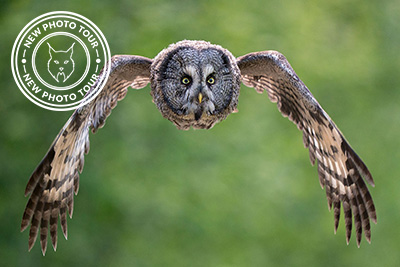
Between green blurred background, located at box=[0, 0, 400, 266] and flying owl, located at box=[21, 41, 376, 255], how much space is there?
4.12 m

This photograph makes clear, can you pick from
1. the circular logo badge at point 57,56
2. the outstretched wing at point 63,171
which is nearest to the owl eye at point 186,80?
the outstretched wing at point 63,171

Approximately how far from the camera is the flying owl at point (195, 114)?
12.3ft

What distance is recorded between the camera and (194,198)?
8.70 metres

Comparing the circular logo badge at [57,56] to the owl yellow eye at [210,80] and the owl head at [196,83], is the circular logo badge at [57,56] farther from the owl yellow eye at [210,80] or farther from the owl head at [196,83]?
the owl yellow eye at [210,80]

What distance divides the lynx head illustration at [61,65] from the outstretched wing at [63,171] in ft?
12.9

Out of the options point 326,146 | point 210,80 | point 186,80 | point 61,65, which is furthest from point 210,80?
point 61,65

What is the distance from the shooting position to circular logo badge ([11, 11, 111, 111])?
7.88 meters

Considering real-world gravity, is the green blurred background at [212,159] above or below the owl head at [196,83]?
above

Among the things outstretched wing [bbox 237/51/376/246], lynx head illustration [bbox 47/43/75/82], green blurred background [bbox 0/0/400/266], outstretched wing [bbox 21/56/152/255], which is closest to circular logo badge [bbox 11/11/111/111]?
lynx head illustration [bbox 47/43/75/82]

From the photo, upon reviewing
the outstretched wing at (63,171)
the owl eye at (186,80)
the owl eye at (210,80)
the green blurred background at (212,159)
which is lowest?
the outstretched wing at (63,171)

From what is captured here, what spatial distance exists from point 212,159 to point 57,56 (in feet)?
7.20

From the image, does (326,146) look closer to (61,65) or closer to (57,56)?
(61,65)

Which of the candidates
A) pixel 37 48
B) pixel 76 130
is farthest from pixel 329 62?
pixel 76 130

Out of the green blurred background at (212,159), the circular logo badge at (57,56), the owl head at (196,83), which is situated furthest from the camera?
the green blurred background at (212,159)
